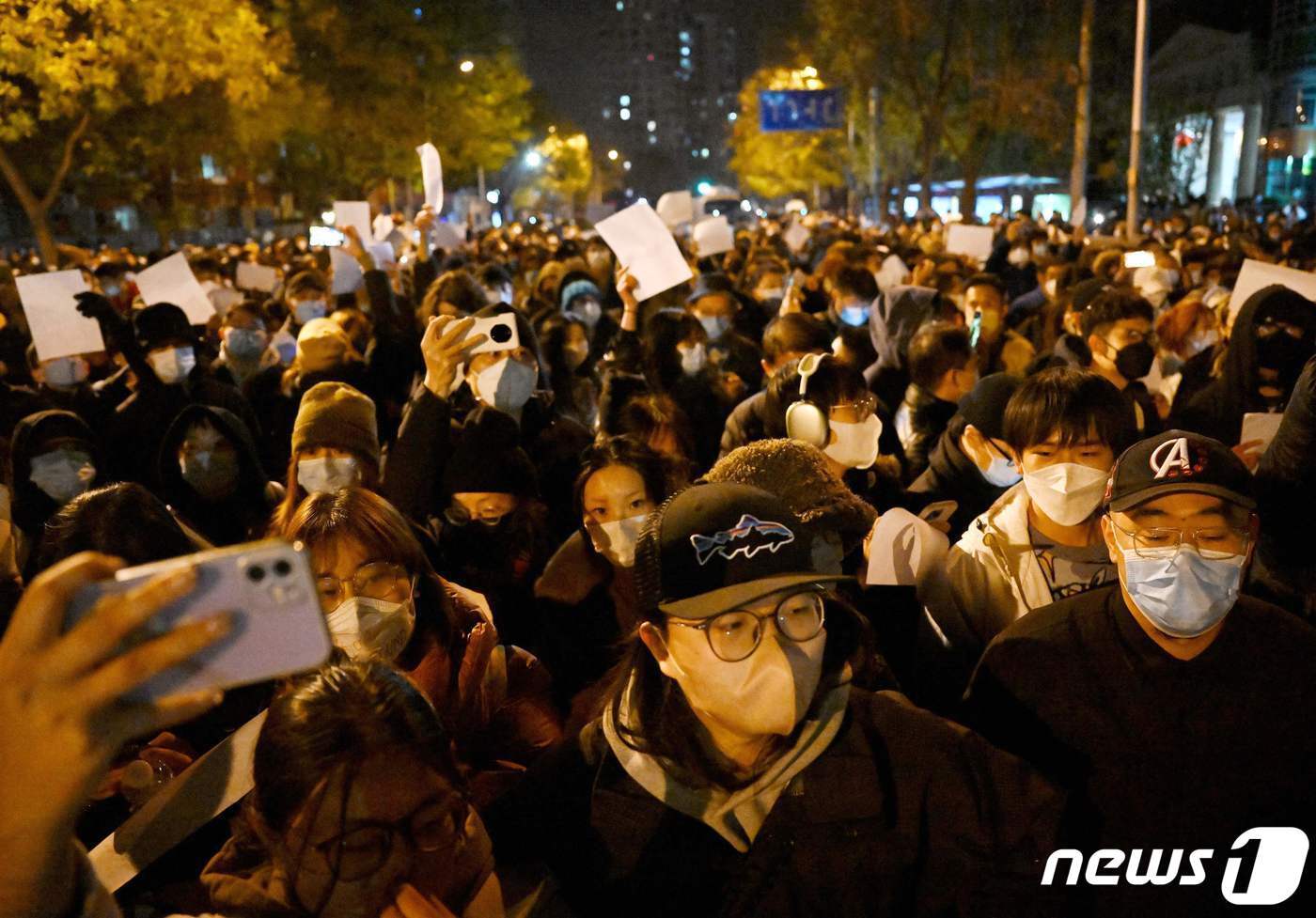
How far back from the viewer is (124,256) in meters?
18.6

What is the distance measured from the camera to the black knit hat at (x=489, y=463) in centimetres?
494

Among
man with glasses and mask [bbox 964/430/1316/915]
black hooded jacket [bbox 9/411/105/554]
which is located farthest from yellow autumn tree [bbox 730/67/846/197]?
man with glasses and mask [bbox 964/430/1316/915]

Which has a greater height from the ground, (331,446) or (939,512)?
(331,446)

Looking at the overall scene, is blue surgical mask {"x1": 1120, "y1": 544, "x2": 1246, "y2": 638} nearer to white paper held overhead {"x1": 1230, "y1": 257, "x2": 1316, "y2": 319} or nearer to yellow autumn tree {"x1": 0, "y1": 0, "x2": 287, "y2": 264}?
white paper held overhead {"x1": 1230, "y1": 257, "x2": 1316, "y2": 319}

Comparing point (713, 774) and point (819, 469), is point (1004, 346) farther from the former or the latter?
point (713, 774)

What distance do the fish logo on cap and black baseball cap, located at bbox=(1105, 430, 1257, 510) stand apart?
101 centimetres

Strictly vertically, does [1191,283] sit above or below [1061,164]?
above

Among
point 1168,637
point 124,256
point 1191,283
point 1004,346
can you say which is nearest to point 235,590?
point 1168,637

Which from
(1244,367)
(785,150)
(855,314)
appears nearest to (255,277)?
(855,314)

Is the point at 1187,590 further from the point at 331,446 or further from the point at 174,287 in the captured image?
the point at 174,287

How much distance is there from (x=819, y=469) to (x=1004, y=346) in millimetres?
4693

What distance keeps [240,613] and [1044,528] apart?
8.97 ft

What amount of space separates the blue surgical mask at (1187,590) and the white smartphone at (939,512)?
1.13m

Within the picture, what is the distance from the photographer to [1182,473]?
8.80 ft
